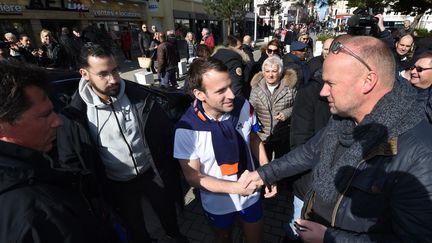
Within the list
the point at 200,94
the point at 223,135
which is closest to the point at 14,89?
the point at 200,94

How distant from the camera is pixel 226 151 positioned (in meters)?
2.03

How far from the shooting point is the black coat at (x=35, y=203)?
93 centimetres

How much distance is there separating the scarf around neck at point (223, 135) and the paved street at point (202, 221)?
120 centimetres

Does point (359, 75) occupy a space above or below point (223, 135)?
above

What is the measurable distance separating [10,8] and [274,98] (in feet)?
44.7

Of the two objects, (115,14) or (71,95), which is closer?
(71,95)

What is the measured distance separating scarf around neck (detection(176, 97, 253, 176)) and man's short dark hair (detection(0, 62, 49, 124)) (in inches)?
42.2

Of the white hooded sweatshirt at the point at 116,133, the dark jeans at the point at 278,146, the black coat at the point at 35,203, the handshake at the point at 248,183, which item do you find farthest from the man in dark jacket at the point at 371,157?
the dark jeans at the point at 278,146

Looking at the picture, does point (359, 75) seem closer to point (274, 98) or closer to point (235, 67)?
point (274, 98)

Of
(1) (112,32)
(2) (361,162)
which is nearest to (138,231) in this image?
(2) (361,162)

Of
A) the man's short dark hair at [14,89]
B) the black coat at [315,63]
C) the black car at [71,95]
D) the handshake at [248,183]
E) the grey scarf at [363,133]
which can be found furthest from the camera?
the black coat at [315,63]

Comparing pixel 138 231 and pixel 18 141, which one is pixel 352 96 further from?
pixel 138 231

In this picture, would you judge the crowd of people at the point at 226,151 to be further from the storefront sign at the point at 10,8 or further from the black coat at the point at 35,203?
the storefront sign at the point at 10,8

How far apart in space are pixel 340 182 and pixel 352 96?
0.45m
